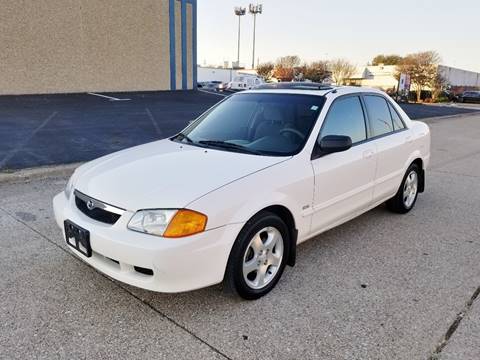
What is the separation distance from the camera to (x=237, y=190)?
276 cm

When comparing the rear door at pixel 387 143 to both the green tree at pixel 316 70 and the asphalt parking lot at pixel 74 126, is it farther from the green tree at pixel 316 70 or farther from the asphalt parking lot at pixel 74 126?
the green tree at pixel 316 70

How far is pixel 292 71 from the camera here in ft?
206

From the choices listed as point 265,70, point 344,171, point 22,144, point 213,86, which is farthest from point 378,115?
point 265,70

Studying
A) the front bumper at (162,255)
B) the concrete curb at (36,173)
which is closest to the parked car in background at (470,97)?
the concrete curb at (36,173)

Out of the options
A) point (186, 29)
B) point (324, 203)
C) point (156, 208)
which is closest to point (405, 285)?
point (324, 203)

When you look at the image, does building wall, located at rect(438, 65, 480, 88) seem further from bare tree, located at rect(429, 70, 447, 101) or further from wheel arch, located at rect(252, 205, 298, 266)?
wheel arch, located at rect(252, 205, 298, 266)

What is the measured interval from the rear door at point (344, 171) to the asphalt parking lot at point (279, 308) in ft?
1.43

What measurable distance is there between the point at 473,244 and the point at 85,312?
381 cm

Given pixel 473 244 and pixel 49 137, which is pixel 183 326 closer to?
pixel 473 244

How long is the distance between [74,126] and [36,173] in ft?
15.4

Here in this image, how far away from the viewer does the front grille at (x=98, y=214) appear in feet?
8.95

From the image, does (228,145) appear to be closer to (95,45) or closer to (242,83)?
(95,45)

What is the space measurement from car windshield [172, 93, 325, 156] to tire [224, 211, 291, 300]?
2.16 ft

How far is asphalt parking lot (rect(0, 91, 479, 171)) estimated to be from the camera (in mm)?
7344
